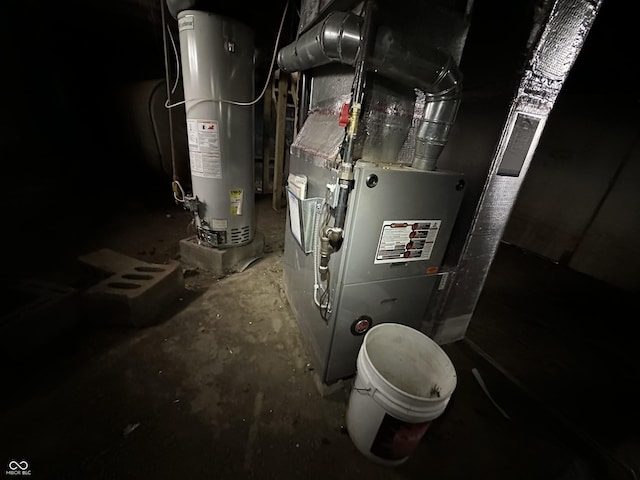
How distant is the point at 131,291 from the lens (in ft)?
5.93

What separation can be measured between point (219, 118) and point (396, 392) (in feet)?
7.53

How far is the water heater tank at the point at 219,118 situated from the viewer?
6.22 feet

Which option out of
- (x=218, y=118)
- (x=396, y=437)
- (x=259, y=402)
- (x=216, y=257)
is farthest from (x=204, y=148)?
(x=396, y=437)

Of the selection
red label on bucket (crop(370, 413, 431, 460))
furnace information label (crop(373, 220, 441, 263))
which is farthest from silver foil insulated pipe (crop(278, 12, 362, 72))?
red label on bucket (crop(370, 413, 431, 460))

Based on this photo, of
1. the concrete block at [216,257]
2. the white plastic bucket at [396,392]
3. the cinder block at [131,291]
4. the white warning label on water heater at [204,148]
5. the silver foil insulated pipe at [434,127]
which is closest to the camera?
the white plastic bucket at [396,392]

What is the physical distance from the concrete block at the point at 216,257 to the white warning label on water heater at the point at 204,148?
757 millimetres

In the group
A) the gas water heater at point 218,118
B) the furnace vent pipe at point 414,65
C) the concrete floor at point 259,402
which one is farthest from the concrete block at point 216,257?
the furnace vent pipe at point 414,65

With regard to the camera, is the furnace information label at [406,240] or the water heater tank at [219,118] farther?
the water heater tank at [219,118]

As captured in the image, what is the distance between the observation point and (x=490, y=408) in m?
1.59

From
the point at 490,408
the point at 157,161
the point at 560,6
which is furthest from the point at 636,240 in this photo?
the point at 157,161

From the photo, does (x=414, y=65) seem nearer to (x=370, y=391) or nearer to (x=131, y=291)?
(x=370, y=391)

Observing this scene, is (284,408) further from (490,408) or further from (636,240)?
(636,240)

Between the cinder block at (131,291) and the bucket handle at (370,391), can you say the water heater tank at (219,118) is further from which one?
the bucket handle at (370,391)

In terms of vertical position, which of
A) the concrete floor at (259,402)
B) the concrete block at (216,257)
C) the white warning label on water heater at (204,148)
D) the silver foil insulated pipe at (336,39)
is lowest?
the concrete floor at (259,402)
